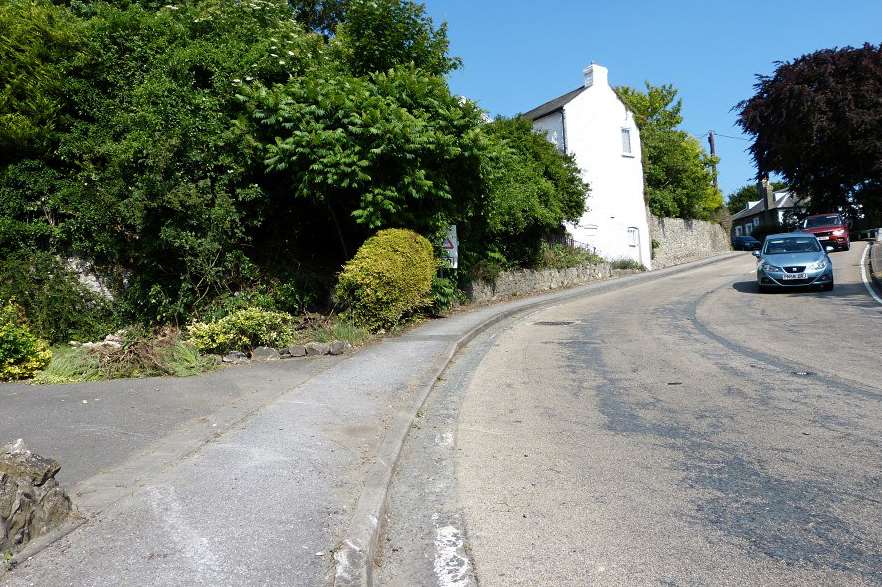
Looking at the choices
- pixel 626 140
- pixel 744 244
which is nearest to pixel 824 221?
pixel 626 140

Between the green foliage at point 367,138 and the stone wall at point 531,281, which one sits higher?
the green foliage at point 367,138

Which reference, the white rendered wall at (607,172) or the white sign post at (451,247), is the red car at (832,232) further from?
the white sign post at (451,247)

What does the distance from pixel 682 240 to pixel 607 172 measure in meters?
12.9

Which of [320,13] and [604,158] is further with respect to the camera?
[604,158]

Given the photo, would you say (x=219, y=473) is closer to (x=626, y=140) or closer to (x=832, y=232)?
(x=626, y=140)

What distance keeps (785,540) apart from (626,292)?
19.7 m

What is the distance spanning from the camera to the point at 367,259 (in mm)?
12602

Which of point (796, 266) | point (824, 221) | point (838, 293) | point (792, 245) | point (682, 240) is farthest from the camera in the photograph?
point (682, 240)

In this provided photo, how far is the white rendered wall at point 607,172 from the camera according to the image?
32.0m

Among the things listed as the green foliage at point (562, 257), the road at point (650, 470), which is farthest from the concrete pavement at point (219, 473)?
the green foliage at point (562, 257)

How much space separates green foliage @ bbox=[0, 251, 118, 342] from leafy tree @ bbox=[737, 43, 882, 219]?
120ft

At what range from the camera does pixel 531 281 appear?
23.8 m

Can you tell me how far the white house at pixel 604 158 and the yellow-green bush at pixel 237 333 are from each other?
69.8 feet

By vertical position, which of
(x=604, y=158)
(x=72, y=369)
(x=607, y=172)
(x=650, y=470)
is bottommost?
(x=650, y=470)
